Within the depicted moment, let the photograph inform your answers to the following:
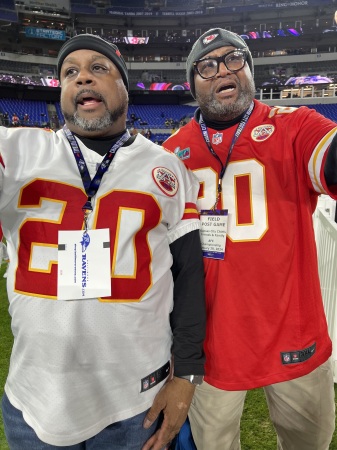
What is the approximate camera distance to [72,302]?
3.40 feet

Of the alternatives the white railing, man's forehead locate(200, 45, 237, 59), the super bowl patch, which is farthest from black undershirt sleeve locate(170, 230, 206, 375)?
the white railing

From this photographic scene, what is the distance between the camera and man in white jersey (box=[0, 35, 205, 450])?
1044mm

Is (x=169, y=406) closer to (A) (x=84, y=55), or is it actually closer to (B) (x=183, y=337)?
(B) (x=183, y=337)

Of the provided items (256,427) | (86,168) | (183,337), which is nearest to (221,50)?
(86,168)

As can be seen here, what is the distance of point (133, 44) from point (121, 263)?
29.6 meters

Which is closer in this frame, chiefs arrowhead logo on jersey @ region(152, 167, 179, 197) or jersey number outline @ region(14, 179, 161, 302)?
jersey number outline @ region(14, 179, 161, 302)

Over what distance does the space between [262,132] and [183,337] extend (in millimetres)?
868

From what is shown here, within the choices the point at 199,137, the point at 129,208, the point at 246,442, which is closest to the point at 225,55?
the point at 199,137

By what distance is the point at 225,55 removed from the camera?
1.53 meters

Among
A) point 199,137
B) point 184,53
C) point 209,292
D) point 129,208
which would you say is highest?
point 184,53

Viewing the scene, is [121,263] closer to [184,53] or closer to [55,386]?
[55,386]

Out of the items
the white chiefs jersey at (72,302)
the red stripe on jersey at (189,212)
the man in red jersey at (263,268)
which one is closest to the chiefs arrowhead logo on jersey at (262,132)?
the man in red jersey at (263,268)

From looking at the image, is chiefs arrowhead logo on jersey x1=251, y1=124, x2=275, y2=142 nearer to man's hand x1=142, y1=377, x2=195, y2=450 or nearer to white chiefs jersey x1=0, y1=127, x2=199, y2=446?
white chiefs jersey x1=0, y1=127, x2=199, y2=446

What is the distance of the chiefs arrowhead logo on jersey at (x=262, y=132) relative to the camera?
1.46 meters
